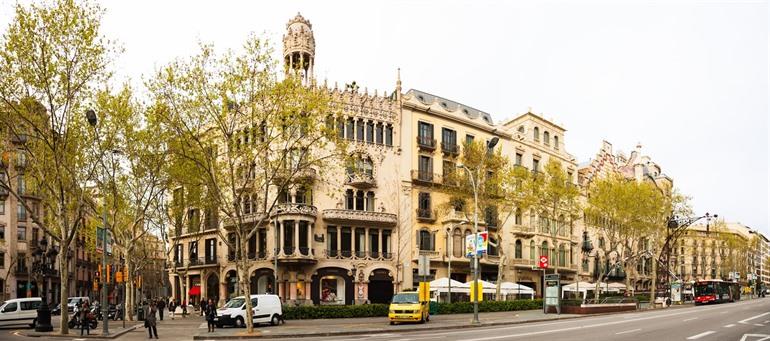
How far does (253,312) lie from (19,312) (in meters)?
14.9

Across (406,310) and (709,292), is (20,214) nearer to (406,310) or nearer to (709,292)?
(406,310)

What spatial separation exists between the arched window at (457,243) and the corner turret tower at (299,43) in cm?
1880

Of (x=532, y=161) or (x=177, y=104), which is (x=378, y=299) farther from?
(x=177, y=104)

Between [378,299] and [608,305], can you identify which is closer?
[608,305]

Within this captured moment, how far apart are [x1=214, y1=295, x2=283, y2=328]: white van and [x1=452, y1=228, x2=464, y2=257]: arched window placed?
86.9 ft

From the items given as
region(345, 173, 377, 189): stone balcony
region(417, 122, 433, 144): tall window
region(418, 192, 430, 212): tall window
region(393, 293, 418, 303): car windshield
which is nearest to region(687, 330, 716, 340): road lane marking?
region(393, 293, 418, 303): car windshield

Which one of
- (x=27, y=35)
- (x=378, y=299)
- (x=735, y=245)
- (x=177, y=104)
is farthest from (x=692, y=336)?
(x=735, y=245)

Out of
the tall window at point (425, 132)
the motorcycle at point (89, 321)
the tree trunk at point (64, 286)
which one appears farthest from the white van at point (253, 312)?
Answer: the tall window at point (425, 132)

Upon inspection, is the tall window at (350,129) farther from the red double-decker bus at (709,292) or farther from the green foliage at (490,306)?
the red double-decker bus at (709,292)

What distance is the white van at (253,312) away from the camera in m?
34.5

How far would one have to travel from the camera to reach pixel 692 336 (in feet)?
78.1

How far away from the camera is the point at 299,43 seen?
177 feet

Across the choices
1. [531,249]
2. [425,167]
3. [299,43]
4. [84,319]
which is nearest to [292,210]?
[299,43]

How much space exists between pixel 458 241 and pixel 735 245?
74221 millimetres
